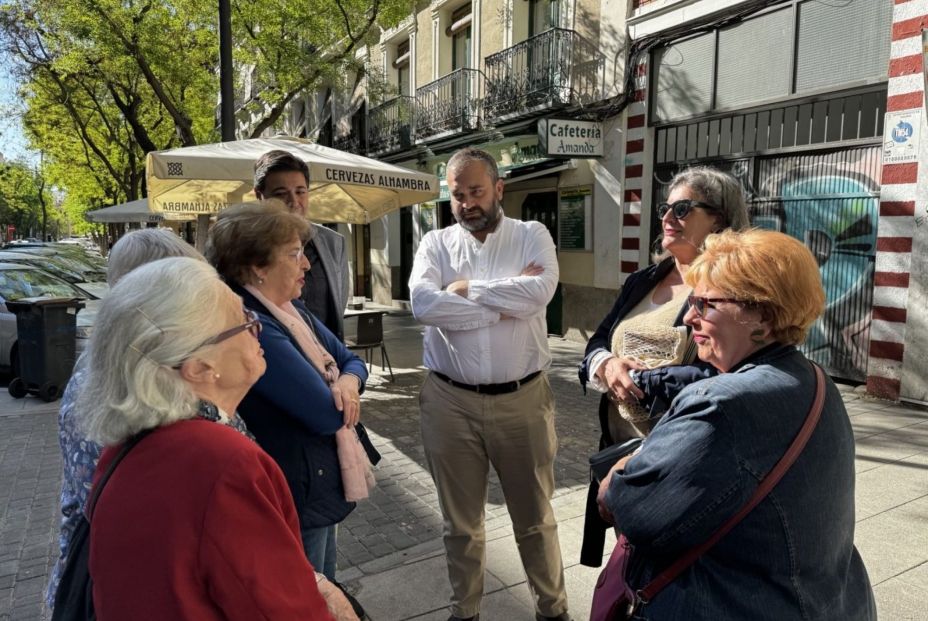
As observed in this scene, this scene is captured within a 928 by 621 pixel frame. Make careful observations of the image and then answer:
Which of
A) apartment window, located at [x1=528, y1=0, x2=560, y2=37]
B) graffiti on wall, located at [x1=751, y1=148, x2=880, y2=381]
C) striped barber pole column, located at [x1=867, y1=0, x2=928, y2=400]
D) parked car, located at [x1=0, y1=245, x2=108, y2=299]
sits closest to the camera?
→ striped barber pole column, located at [x1=867, y1=0, x2=928, y2=400]

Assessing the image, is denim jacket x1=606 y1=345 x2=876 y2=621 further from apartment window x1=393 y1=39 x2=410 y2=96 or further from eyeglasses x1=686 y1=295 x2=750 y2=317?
apartment window x1=393 y1=39 x2=410 y2=96

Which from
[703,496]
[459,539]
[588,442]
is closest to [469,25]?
[588,442]

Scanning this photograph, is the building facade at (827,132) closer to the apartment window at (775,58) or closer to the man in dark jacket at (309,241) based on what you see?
the apartment window at (775,58)

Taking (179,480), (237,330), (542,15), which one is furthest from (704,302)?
(542,15)

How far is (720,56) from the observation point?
27.3 feet

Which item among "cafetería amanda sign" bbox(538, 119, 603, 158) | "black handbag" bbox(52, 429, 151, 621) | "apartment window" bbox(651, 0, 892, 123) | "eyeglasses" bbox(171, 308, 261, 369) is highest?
"apartment window" bbox(651, 0, 892, 123)

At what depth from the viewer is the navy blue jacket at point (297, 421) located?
6.29 feet

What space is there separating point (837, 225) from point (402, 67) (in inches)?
516

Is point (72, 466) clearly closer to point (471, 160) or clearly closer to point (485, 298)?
point (485, 298)

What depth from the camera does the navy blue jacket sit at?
6.29 ft

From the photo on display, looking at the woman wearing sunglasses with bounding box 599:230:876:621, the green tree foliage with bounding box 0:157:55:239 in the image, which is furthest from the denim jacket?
the green tree foliage with bounding box 0:157:55:239

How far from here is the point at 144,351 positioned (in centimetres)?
121

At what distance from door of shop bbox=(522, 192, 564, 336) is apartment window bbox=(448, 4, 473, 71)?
4.03 metres

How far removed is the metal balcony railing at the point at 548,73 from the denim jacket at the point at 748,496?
967cm
